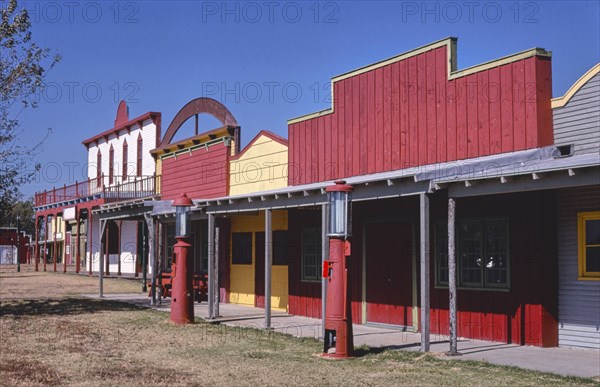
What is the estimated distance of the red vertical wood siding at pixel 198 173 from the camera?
21.5 m

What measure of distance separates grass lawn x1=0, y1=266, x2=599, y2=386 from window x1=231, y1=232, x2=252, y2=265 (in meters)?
4.70

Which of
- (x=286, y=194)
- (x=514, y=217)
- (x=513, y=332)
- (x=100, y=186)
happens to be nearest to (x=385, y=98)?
(x=286, y=194)

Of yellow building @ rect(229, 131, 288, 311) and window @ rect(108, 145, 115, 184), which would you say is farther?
window @ rect(108, 145, 115, 184)

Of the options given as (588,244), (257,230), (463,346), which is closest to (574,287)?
(588,244)

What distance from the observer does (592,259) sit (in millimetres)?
11555

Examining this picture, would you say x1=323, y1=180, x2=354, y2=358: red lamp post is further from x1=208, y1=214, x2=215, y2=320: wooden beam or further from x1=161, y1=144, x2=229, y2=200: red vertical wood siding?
x1=161, y1=144, x2=229, y2=200: red vertical wood siding

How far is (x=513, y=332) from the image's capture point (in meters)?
12.1

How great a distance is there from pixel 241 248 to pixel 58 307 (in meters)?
4.97

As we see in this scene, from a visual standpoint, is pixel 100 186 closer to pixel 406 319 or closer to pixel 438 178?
pixel 406 319

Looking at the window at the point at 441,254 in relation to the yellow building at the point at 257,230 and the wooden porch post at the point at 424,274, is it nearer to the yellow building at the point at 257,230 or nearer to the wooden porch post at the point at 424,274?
the wooden porch post at the point at 424,274

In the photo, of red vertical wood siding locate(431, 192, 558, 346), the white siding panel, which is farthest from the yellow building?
the white siding panel

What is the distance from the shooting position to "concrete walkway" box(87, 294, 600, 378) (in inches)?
396

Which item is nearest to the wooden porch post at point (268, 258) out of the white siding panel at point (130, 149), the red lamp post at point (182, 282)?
the red lamp post at point (182, 282)

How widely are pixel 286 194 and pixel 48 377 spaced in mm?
6050
